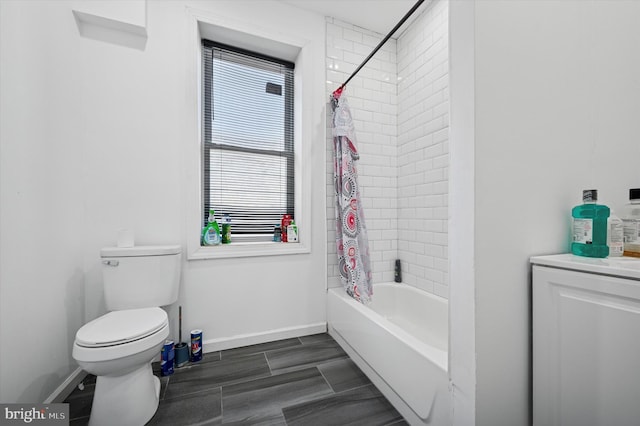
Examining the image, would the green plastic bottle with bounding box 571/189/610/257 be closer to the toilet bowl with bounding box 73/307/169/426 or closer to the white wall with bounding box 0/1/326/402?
the white wall with bounding box 0/1/326/402

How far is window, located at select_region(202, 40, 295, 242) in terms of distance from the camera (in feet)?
6.94

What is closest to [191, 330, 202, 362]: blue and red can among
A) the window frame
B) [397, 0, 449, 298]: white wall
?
the window frame

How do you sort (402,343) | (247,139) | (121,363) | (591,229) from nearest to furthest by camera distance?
(591,229)
(121,363)
(402,343)
(247,139)

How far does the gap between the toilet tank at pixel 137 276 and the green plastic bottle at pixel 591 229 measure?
2.00 m

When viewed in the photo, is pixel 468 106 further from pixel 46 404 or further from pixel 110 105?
pixel 46 404

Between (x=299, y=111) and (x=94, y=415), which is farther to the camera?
(x=299, y=111)

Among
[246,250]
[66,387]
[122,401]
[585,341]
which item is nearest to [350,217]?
[246,250]

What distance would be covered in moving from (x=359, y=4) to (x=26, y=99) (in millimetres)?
2237

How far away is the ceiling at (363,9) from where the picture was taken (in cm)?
206

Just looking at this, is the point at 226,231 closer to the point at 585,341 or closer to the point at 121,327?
the point at 121,327

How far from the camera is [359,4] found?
207 cm

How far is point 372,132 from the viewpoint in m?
2.32

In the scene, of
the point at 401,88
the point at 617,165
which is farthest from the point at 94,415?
the point at 401,88

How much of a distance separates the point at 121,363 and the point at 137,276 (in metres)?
0.54
